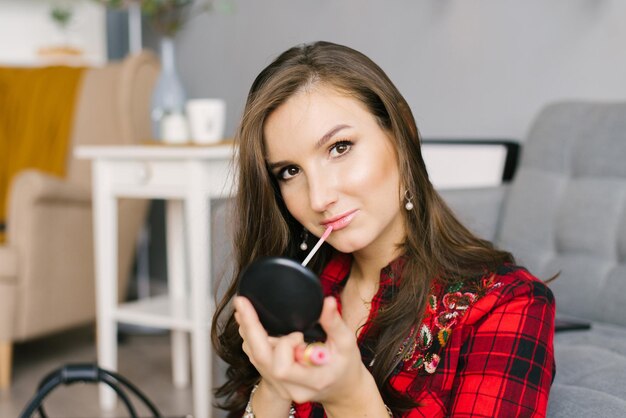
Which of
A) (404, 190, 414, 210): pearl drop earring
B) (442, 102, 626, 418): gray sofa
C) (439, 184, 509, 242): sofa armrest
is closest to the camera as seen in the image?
(404, 190, 414, 210): pearl drop earring

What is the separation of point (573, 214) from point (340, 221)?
791 mm

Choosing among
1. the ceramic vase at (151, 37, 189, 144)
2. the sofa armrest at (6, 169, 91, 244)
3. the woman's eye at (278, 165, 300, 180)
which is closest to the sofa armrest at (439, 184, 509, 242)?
the woman's eye at (278, 165, 300, 180)

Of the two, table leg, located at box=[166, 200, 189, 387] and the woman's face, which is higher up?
the woman's face

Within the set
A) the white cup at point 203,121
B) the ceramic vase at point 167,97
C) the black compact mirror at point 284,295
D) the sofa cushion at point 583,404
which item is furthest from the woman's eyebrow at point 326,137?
the ceramic vase at point 167,97

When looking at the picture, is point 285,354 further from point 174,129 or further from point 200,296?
point 174,129

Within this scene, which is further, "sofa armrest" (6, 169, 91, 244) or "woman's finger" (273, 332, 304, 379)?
"sofa armrest" (6, 169, 91, 244)

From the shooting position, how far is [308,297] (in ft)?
2.02

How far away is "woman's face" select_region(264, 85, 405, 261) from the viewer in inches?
32.7

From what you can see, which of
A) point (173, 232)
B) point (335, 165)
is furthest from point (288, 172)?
point (173, 232)

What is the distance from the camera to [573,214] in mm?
1478

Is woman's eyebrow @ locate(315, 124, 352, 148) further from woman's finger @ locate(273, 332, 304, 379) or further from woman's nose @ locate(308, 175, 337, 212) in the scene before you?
woman's finger @ locate(273, 332, 304, 379)

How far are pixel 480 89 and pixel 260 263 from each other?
152cm

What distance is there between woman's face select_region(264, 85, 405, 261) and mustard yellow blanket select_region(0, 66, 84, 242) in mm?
1967

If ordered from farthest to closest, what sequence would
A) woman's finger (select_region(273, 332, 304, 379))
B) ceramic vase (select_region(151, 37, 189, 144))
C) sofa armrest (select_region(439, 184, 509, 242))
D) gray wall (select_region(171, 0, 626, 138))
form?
ceramic vase (select_region(151, 37, 189, 144)) < gray wall (select_region(171, 0, 626, 138)) < sofa armrest (select_region(439, 184, 509, 242)) < woman's finger (select_region(273, 332, 304, 379))
